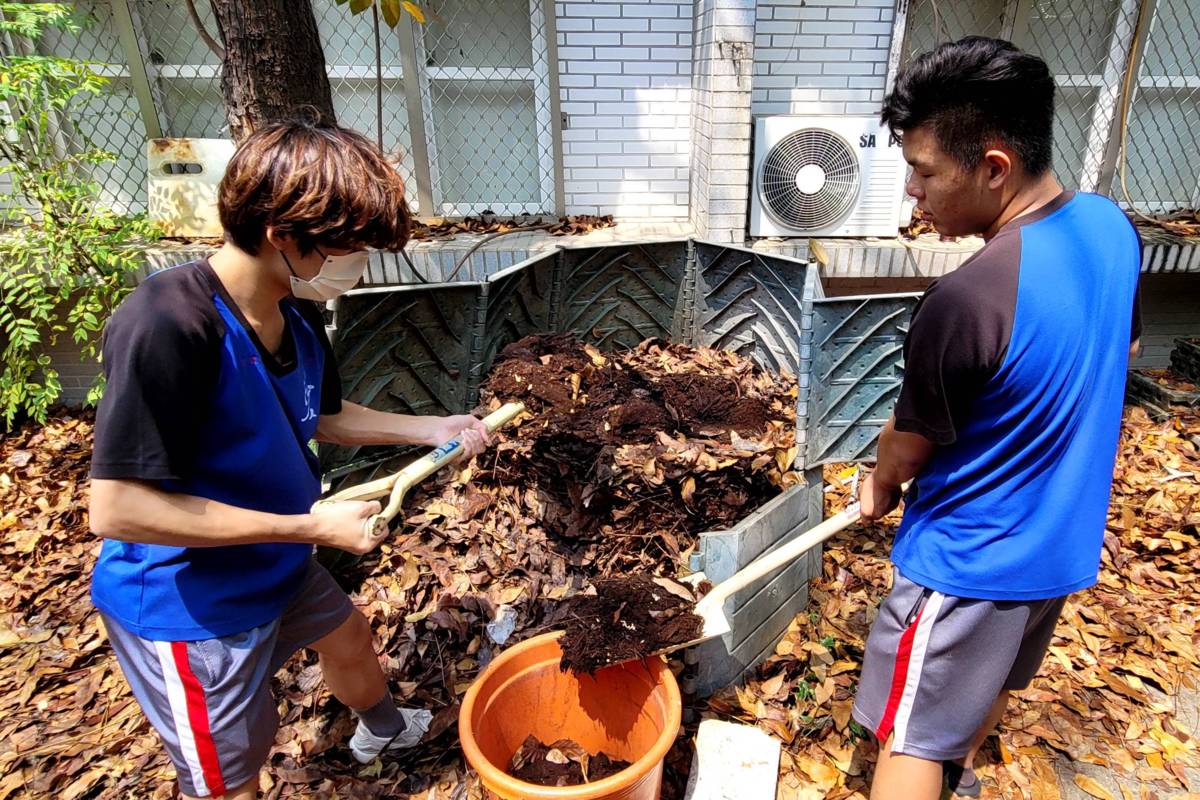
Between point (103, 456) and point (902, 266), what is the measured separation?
A: 5.46 metres

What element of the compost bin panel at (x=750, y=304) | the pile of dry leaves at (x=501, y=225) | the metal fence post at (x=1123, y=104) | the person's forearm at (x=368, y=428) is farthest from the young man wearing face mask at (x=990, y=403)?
the metal fence post at (x=1123, y=104)

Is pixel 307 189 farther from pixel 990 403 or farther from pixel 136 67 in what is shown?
pixel 136 67

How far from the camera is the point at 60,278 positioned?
4.07 meters

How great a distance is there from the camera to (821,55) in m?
5.46

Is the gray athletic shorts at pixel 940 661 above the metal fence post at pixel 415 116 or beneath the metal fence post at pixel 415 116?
beneath

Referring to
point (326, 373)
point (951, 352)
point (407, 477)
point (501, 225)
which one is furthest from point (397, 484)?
point (501, 225)

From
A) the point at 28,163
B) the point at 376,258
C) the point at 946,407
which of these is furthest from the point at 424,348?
the point at 28,163

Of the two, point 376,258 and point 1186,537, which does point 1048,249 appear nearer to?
point 1186,537

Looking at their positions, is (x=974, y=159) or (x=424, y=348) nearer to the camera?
(x=974, y=159)

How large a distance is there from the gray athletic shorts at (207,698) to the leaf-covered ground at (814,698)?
2.82ft

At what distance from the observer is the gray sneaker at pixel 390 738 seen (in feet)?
8.38

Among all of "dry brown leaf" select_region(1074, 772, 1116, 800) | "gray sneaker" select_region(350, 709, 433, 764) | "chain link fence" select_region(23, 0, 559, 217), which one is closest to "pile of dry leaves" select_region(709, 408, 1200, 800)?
"dry brown leaf" select_region(1074, 772, 1116, 800)

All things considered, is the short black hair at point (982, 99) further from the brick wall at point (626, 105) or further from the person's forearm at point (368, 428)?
the brick wall at point (626, 105)

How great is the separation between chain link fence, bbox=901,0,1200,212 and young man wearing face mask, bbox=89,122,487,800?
5.43 metres
